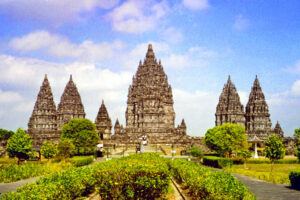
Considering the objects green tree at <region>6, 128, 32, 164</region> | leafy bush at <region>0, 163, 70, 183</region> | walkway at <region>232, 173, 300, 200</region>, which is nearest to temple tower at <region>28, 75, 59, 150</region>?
green tree at <region>6, 128, 32, 164</region>

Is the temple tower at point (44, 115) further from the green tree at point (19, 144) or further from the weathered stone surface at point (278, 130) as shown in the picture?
the weathered stone surface at point (278, 130)

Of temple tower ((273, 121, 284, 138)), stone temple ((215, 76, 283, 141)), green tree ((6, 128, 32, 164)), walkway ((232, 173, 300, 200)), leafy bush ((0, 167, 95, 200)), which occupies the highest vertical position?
stone temple ((215, 76, 283, 141))

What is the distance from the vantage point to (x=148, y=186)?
56.2 ft

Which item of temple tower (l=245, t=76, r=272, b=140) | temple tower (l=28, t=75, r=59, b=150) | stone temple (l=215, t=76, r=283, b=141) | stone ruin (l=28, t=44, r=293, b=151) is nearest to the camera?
stone ruin (l=28, t=44, r=293, b=151)

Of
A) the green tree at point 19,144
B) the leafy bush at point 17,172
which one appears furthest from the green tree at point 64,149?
the leafy bush at point 17,172

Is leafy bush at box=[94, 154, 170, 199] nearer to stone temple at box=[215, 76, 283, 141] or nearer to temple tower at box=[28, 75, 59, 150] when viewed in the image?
temple tower at box=[28, 75, 59, 150]

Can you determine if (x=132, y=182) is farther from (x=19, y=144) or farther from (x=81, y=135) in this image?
(x=81, y=135)

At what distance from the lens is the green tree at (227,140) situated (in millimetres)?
62344

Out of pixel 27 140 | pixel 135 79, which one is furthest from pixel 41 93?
pixel 27 140

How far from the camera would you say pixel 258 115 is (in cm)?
10775

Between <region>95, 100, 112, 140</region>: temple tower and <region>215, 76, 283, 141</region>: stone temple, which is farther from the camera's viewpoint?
<region>215, 76, 283, 141</region>: stone temple

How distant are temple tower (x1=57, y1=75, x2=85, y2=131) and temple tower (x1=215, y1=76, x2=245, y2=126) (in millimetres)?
47825

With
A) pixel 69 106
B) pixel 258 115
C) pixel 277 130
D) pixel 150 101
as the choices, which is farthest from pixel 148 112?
pixel 277 130

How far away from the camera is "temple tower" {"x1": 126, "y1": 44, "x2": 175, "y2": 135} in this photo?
9862cm
